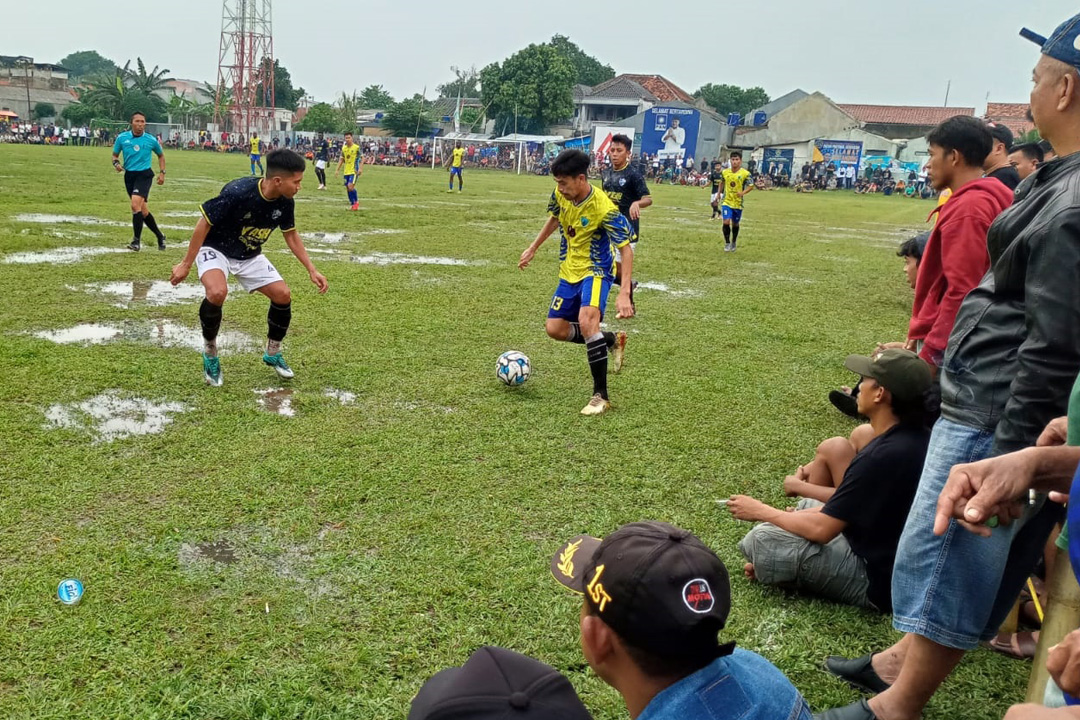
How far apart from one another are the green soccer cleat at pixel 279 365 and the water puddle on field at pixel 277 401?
258mm

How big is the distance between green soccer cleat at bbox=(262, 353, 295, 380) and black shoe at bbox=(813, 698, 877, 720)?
4.97 meters

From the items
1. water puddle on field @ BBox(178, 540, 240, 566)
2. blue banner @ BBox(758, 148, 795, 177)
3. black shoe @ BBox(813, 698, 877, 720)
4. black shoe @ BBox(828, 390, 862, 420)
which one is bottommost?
water puddle on field @ BBox(178, 540, 240, 566)

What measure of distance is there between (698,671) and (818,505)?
2.28 meters

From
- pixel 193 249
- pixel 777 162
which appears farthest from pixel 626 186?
pixel 777 162

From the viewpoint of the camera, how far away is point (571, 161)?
20.5 feet

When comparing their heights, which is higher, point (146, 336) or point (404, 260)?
point (404, 260)

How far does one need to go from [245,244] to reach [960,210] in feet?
16.9

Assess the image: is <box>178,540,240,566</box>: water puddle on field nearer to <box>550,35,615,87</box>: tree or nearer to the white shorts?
the white shorts

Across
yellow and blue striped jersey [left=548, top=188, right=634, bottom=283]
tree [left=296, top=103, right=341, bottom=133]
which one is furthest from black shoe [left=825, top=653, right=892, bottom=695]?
tree [left=296, top=103, right=341, bottom=133]

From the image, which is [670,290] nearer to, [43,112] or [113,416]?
[113,416]

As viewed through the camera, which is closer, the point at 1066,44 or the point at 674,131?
the point at 1066,44

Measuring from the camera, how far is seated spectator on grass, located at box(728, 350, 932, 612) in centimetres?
324

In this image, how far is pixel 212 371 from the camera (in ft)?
21.0

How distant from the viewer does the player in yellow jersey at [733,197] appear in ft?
54.0
